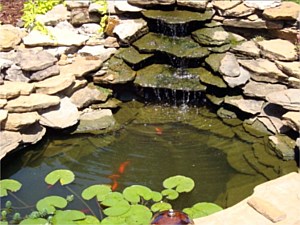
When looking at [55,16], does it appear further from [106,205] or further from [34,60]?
[106,205]

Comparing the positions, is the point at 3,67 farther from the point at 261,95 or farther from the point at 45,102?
the point at 261,95

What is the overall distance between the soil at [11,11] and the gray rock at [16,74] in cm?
101

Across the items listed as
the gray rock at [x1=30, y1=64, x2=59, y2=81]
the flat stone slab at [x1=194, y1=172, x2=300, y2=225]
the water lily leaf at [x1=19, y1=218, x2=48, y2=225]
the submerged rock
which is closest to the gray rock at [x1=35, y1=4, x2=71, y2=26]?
the gray rock at [x1=30, y1=64, x2=59, y2=81]

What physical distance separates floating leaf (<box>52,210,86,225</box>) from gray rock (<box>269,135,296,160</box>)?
6.57 ft

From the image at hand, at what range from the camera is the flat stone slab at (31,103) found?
15.8ft

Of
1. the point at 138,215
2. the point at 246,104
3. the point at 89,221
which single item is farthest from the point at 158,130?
the point at 89,221

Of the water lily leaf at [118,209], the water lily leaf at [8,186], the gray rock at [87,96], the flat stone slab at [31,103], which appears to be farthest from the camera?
the gray rock at [87,96]

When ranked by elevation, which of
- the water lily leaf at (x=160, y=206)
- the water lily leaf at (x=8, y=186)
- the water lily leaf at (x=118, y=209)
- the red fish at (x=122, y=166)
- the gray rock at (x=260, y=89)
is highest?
the gray rock at (x=260, y=89)

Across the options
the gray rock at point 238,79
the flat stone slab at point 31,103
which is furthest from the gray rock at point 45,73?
the gray rock at point 238,79

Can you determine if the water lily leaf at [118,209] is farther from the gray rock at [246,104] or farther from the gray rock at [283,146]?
the gray rock at [246,104]

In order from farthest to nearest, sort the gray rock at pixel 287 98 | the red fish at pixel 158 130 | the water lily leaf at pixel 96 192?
the red fish at pixel 158 130, the gray rock at pixel 287 98, the water lily leaf at pixel 96 192

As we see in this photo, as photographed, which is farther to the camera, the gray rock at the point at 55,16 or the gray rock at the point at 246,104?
the gray rock at the point at 55,16

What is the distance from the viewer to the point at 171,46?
5852mm

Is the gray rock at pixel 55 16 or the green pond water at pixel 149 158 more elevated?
the gray rock at pixel 55 16
